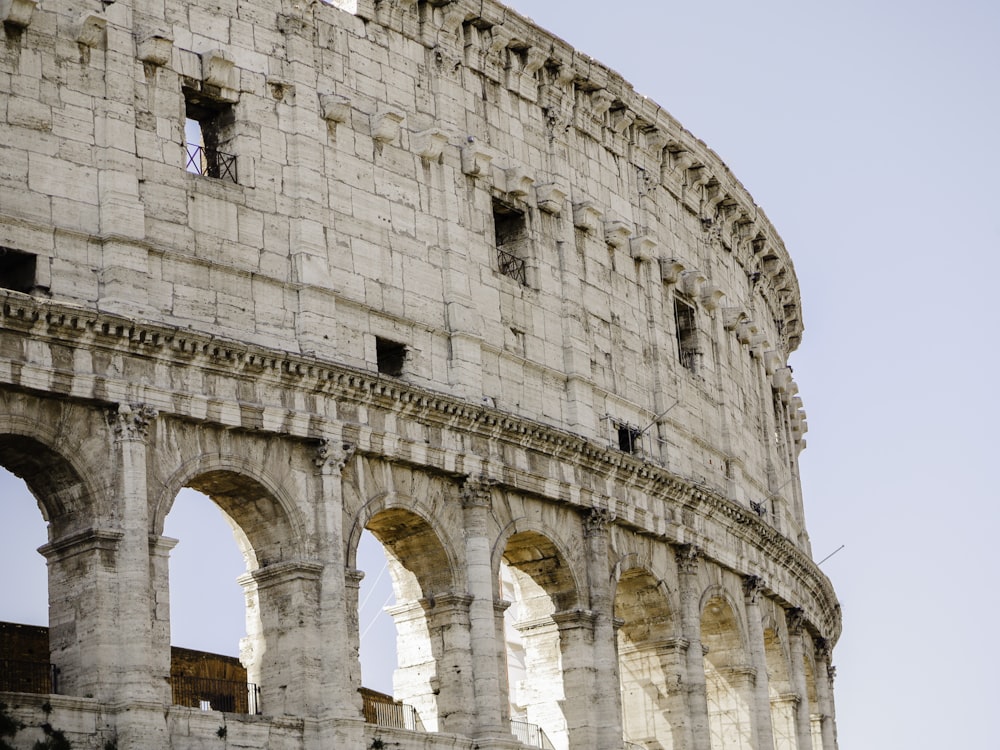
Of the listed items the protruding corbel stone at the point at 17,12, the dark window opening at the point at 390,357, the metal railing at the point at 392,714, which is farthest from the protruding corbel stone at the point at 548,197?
the protruding corbel stone at the point at 17,12

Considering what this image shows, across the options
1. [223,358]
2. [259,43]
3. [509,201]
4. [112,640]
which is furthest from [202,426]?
[509,201]

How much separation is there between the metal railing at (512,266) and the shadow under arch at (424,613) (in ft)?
18.5

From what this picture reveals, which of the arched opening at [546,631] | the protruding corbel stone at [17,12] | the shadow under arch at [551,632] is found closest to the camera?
the protruding corbel stone at [17,12]

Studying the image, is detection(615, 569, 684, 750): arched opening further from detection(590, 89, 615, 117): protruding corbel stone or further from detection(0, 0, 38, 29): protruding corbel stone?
detection(0, 0, 38, 29): protruding corbel stone

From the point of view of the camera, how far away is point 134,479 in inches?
1096

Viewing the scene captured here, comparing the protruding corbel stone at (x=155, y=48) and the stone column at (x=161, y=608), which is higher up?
the protruding corbel stone at (x=155, y=48)

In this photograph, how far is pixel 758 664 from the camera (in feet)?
133

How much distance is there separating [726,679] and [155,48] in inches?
678

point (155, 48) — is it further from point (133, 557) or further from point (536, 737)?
point (536, 737)

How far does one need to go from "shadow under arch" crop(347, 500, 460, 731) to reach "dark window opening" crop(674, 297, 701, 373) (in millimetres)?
10468

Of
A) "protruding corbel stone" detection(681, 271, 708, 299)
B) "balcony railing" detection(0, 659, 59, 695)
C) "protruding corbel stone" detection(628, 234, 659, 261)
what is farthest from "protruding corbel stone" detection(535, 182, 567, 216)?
"balcony railing" detection(0, 659, 59, 695)

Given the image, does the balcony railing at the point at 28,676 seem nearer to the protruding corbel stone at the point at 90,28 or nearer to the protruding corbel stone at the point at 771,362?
the protruding corbel stone at the point at 90,28

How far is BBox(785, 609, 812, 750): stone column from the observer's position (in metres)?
43.8

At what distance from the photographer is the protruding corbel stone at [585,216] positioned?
37.8 metres
